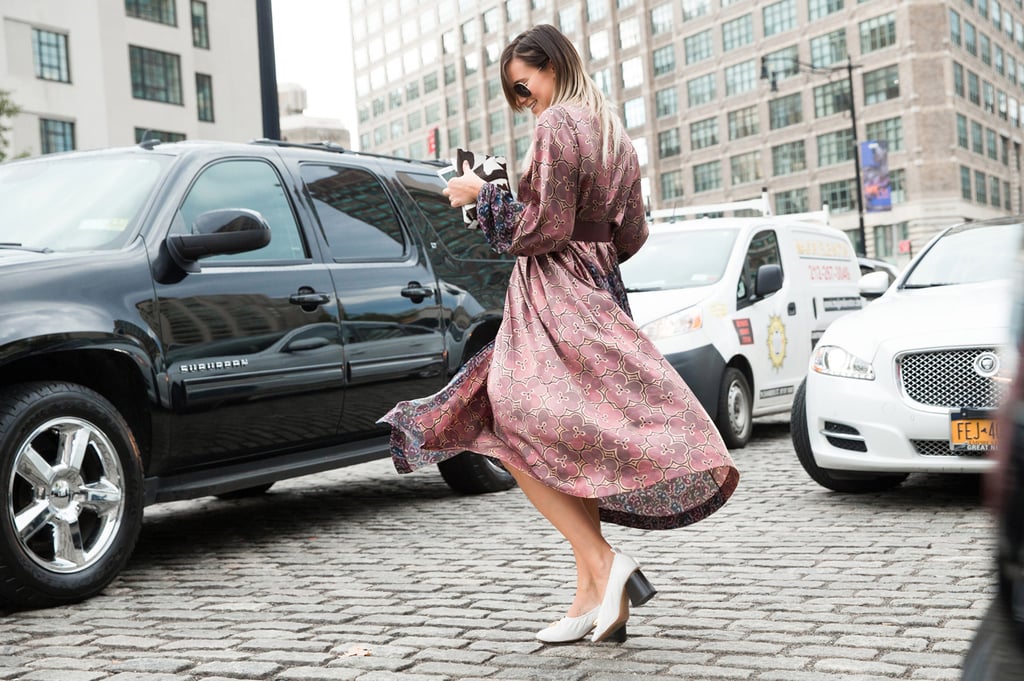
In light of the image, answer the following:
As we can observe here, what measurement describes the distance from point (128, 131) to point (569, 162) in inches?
1455

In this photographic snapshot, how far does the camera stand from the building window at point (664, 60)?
255ft

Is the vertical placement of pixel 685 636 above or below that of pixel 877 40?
below

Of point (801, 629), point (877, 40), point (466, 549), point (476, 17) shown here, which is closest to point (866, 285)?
point (466, 549)

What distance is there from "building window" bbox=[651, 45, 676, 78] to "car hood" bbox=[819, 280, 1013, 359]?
7313 cm

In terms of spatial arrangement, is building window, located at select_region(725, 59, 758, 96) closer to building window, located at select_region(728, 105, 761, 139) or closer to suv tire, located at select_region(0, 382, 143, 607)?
building window, located at select_region(728, 105, 761, 139)

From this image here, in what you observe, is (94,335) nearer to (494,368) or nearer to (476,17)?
(494,368)

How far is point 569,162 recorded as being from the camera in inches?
143

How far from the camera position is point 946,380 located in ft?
19.7

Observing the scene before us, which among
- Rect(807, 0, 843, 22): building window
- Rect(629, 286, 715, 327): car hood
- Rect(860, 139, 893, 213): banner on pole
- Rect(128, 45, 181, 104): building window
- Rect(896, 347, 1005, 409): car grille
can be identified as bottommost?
Rect(896, 347, 1005, 409): car grille

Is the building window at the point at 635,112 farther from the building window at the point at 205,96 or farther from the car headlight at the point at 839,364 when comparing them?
the car headlight at the point at 839,364

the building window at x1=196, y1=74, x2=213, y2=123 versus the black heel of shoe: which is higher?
the building window at x1=196, y1=74, x2=213, y2=123

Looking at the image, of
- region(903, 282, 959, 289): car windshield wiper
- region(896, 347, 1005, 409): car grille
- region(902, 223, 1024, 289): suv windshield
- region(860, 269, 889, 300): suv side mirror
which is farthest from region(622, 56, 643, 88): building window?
region(896, 347, 1005, 409): car grille

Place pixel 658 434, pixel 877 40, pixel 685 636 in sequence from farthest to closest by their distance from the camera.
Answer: pixel 877 40 → pixel 685 636 → pixel 658 434

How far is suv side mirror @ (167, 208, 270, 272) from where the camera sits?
5164 millimetres
